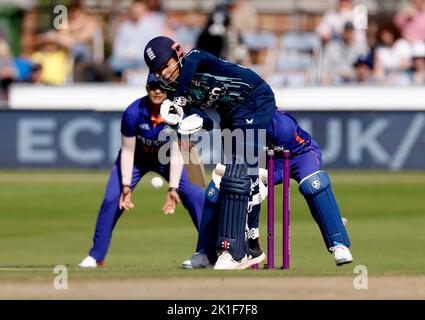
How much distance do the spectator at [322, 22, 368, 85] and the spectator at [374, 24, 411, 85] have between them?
338mm

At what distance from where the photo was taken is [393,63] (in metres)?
22.6

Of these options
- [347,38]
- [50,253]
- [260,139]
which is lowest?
[50,253]

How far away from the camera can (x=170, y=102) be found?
9516 millimetres

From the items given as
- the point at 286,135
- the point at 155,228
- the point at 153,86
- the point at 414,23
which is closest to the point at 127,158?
the point at 153,86

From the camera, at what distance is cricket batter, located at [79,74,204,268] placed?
11.8 meters

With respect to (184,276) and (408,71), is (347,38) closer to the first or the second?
(408,71)

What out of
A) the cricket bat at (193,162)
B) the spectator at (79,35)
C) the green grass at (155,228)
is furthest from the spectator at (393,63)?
the cricket bat at (193,162)

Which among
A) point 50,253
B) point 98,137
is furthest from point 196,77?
point 98,137

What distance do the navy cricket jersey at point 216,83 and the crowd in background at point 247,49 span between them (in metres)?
12.5

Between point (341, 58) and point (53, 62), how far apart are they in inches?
199

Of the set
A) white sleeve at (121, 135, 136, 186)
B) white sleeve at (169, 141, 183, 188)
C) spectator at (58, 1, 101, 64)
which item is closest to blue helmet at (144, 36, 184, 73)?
white sleeve at (169, 141, 183, 188)

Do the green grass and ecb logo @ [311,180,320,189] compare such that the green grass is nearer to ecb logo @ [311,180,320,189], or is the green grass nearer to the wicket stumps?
the wicket stumps
